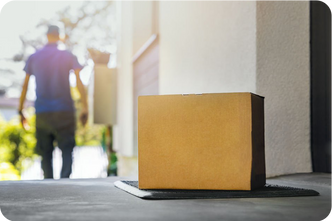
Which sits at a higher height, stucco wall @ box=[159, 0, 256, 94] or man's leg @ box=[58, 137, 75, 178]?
stucco wall @ box=[159, 0, 256, 94]

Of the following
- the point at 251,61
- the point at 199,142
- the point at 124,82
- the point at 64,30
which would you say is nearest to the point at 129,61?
the point at 124,82

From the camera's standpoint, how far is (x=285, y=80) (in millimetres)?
2078

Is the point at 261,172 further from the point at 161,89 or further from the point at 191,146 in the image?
the point at 161,89

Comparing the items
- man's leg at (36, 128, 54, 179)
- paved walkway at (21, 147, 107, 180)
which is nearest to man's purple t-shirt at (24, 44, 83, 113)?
man's leg at (36, 128, 54, 179)

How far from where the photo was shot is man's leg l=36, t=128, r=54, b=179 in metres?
3.48

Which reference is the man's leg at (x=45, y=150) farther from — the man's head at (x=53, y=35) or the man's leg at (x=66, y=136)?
the man's head at (x=53, y=35)

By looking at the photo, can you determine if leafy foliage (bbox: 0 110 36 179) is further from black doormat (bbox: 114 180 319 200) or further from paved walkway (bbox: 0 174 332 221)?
black doormat (bbox: 114 180 319 200)

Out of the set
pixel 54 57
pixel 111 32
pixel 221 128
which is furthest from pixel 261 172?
pixel 111 32

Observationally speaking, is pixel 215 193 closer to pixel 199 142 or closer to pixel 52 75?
pixel 199 142

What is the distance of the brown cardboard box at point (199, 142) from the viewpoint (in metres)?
1.44

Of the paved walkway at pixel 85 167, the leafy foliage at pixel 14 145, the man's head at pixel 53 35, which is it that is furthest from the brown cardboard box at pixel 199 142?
the leafy foliage at pixel 14 145

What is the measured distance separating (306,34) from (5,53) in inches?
340

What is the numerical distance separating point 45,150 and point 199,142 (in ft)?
7.49

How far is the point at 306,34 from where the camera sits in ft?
6.97
